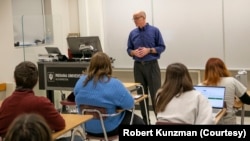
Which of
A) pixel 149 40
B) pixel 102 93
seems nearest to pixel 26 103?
pixel 102 93

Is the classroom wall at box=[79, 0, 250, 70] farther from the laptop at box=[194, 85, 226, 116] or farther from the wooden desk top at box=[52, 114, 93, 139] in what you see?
the wooden desk top at box=[52, 114, 93, 139]

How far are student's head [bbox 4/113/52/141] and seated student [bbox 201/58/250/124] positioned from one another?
2.39 m

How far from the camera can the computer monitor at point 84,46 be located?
529 cm

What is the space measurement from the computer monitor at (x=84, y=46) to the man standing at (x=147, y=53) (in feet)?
1.72

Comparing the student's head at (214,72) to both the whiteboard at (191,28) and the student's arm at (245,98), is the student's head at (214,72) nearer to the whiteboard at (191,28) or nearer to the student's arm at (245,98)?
the student's arm at (245,98)

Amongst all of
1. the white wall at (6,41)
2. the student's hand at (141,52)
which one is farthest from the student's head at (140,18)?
the white wall at (6,41)

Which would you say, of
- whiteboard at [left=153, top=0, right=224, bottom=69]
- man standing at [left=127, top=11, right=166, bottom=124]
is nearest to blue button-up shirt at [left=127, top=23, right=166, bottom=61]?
man standing at [left=127, top=11, right=166, bottom=124]

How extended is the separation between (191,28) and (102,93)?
3086 mm

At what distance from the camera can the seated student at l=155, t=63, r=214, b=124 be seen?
8.89 ft

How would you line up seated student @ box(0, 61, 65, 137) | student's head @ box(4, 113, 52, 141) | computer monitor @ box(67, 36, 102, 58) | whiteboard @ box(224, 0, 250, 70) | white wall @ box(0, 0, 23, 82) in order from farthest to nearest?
white wall @ box(0, 0, 23, 82) < whiteboard @ box(224, 0, 250, 70) < computer monitor @ box(67, 36, 102, 58) < seated student @ box(0, 61, 65, 137) < student's head @ box(4, 113, 52, 141)

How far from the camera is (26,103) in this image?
2.55 meters

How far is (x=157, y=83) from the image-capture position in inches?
208

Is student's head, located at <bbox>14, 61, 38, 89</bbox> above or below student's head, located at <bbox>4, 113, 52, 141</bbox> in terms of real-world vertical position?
above

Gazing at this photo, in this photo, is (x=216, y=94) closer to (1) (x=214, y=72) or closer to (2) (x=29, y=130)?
(1) (x=214, y=72)
